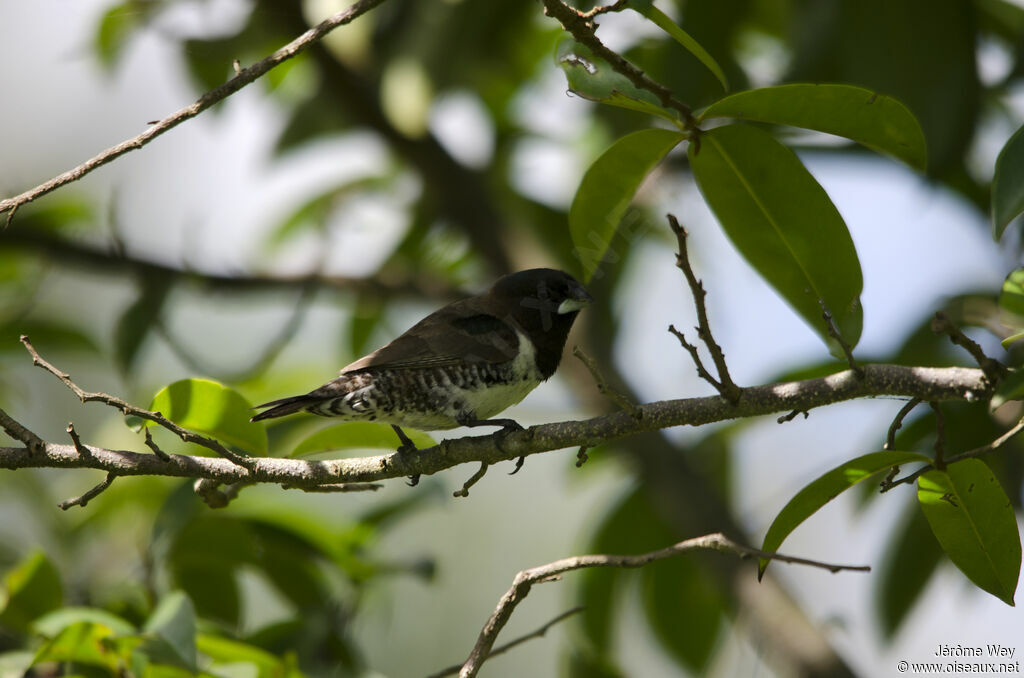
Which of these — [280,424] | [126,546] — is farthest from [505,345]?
[126,546]

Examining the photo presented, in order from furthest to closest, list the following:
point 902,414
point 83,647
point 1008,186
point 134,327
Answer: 1. point 134,327
2. point 83,647
3. point 902,414
4. point 1008,186

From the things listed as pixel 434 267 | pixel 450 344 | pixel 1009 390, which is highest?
pixel 434 267

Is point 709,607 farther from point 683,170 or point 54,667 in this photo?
point 54,667

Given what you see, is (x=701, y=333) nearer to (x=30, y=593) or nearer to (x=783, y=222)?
(x=783, y=222)

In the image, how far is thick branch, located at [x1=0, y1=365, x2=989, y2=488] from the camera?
1697 mm

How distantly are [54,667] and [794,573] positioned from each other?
5356mm

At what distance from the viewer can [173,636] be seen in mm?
2188

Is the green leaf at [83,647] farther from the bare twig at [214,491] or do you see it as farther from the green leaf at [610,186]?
the green leaf at [610,186]

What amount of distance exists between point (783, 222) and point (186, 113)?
1.18 meters

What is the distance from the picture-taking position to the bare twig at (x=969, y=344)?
1532mm

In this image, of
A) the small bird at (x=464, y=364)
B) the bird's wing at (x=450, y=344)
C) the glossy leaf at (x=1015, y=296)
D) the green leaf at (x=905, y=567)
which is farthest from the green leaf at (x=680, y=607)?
the glossy leaf at (x=1015, y=296)

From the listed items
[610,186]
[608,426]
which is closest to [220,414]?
[608,426]

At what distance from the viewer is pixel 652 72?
11.5 feet

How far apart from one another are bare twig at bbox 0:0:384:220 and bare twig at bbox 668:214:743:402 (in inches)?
27.6
